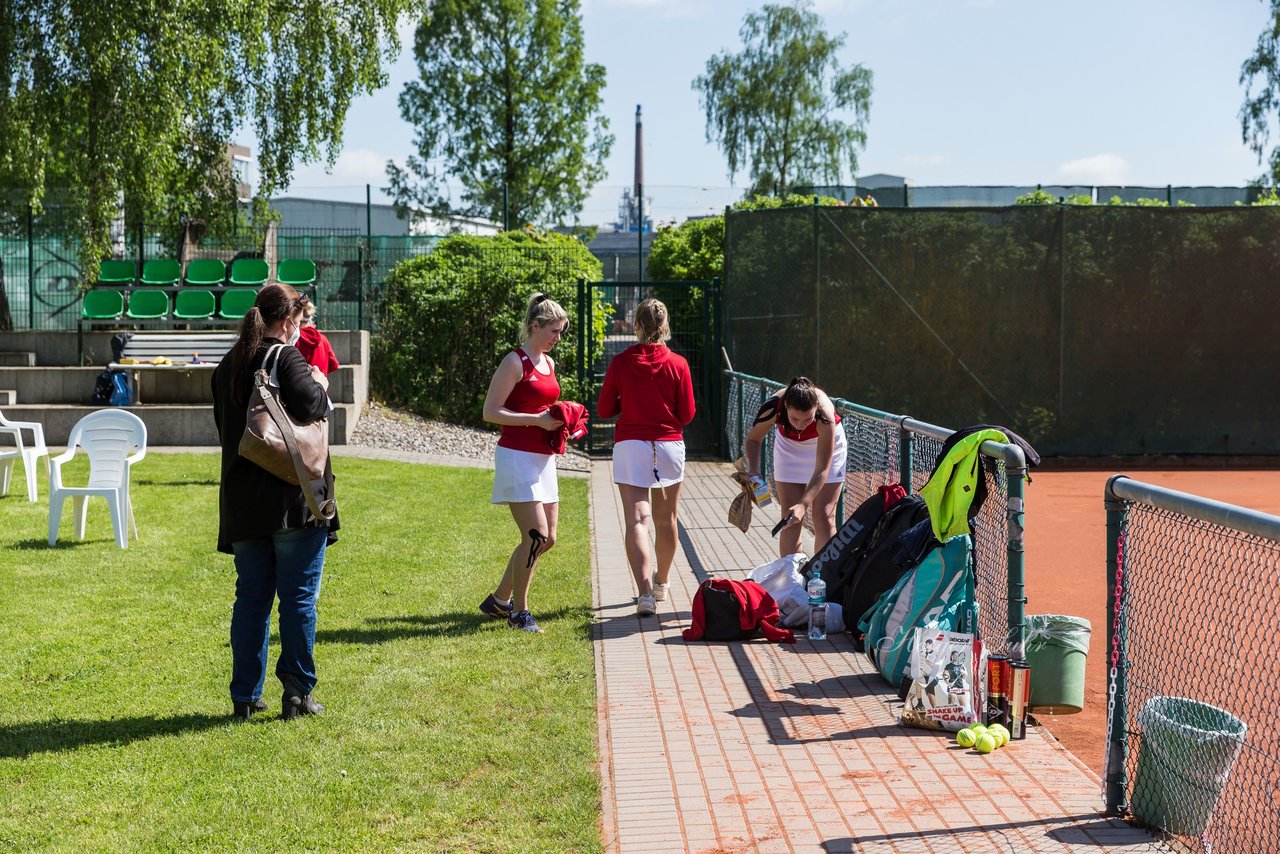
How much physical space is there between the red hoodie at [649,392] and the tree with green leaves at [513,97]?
118ft

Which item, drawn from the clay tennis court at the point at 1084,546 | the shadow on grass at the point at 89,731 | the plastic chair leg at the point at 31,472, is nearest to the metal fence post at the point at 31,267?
the plastic chair leg at the point at 31,472

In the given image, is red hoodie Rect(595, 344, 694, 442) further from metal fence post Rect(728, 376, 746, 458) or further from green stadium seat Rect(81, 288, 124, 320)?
green stadium seat Rect(81, 288, 124, 320)

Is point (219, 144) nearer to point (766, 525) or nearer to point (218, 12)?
point (218, 12)

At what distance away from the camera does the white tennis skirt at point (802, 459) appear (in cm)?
786

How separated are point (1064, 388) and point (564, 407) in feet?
40.2

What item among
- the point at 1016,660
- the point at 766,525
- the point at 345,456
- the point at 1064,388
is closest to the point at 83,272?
the point at 345,456

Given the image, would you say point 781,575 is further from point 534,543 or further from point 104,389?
point 104,389

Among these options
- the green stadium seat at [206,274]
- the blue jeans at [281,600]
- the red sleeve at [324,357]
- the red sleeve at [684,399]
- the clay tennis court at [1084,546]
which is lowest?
the clay tennis court at [1084,546]

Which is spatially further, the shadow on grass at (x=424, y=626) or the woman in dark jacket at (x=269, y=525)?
the shadow on grass at (x=424, y=626)

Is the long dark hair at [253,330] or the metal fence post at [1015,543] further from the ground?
the long dark hair at [253,330]

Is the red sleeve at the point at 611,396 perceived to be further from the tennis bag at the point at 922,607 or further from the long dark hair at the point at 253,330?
the long dark hair at the point at 253,330

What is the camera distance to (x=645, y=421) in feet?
25.3

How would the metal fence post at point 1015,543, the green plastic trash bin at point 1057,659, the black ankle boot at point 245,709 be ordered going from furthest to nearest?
the green plastic trash bin at point 1057,659
the black ankle boot at point 245,709
the metal fence post at point 1015,543

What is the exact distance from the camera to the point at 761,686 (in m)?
6.27
